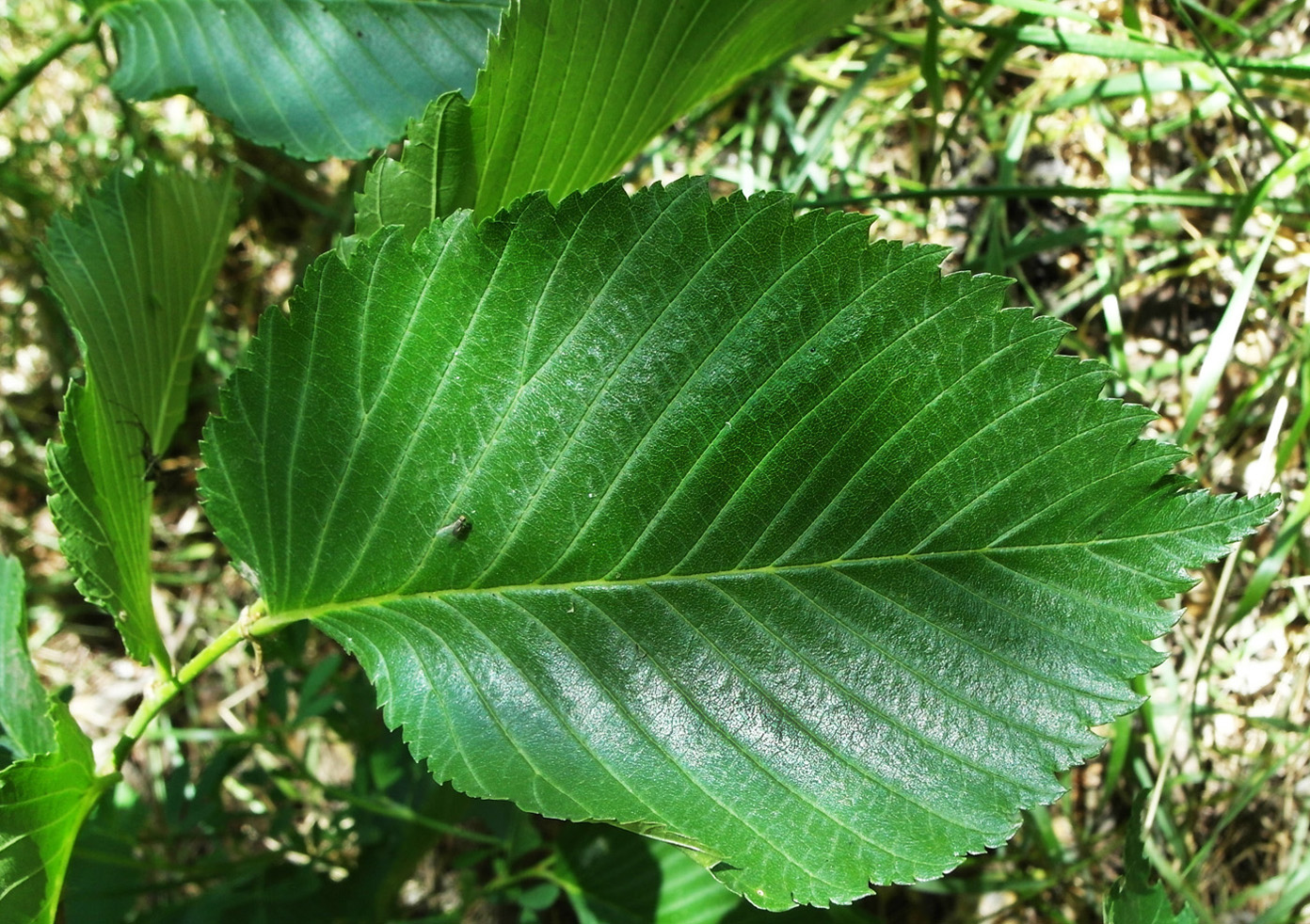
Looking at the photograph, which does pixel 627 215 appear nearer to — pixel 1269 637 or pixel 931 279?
pixel 931 279

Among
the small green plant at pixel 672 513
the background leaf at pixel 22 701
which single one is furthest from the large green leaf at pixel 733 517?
the background leaf at pixel 22 701

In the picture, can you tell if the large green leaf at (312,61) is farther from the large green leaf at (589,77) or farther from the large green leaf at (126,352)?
the large green leaf at (589,77)

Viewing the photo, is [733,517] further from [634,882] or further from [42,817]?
[634,882]

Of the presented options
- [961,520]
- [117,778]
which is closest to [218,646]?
[117,778]

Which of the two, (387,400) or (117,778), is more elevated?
(387,400)

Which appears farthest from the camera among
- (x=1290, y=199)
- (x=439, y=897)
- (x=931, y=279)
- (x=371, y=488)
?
(x=439, y=897)

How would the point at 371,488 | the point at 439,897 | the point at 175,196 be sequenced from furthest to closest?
1. the point at 439,897
2. the point at 175,196
3. the point at 371,488

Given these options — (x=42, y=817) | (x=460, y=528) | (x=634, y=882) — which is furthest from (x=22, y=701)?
(x=634, y=882)
